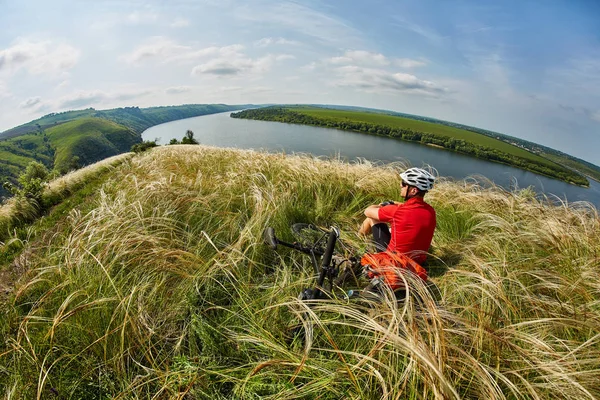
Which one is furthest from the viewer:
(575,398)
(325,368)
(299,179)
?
(299,179)

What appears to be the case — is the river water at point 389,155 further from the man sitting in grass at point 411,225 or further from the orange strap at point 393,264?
the orange strap at point 393,264

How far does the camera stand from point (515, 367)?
4.99 feet

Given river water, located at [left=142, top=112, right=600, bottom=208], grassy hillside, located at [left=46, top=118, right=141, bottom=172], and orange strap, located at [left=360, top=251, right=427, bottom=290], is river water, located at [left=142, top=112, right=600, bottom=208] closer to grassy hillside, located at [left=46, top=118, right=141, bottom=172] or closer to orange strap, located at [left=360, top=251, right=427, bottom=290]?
orange strap, located at [left=360, top=251, right=427, bottom=290]

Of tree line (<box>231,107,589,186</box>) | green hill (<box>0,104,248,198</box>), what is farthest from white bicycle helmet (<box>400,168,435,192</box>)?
green hill (<box>0,104,248,198</box>)

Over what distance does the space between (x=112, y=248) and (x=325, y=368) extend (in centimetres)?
225

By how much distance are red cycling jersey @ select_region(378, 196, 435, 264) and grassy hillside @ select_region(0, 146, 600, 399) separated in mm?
455

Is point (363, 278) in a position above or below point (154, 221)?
below

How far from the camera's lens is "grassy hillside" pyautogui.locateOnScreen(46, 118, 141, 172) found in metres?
116

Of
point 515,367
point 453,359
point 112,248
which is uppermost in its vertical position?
point 112,248

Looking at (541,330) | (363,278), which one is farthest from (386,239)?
(541,330)

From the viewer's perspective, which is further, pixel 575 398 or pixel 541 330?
pixel 541 330

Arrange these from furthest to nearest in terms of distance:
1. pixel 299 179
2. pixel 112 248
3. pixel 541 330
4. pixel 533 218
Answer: pixel 299 179 < pixel 533 218 < pixel 112 248 < pixel 541 330

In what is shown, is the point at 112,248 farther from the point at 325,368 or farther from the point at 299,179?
the point at 299,179

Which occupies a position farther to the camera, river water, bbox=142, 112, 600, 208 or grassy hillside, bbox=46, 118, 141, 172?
grassy hillside, bbox=46, 118, 141, 172
